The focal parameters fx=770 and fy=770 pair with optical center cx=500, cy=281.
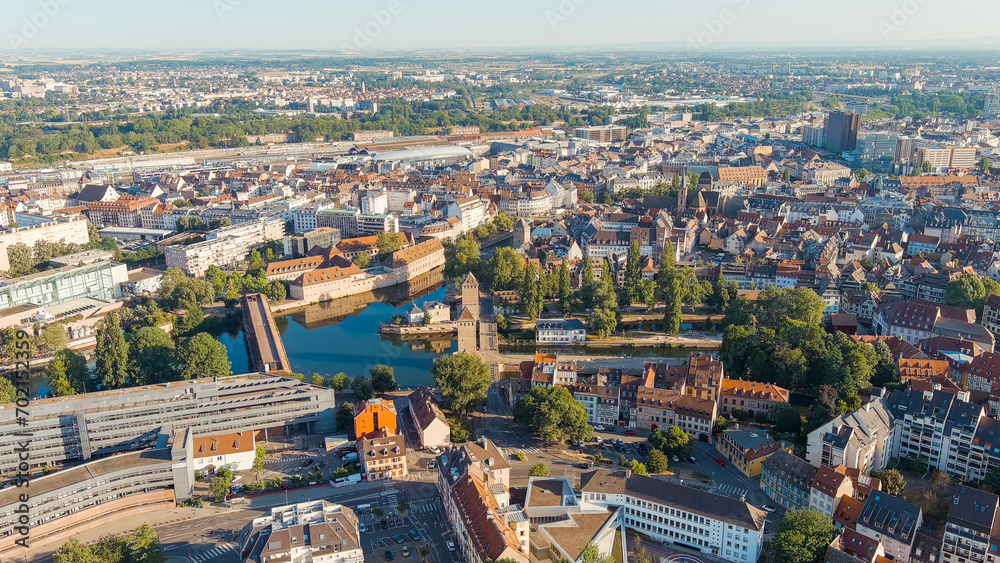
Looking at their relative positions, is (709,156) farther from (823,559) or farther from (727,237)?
→ (823,559)

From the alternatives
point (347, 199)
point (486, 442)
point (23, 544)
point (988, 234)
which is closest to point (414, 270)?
point (347, 199)

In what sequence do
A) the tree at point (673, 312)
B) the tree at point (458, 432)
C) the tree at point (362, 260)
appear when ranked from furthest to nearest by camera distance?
1. the tree at point (362, 260)
2. the tree at point (673, 312)
3. the tree at point (458, 432)

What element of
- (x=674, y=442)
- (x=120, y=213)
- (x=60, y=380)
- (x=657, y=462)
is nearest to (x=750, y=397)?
(x=674, y=442)

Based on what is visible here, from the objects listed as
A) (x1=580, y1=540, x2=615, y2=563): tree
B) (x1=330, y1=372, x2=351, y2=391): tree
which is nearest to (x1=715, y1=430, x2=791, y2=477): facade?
(x1=580, y1=540, x2=615, y2=563): tree

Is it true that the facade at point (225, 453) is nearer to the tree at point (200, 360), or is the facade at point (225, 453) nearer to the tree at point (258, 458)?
the tree at point (258, 458)

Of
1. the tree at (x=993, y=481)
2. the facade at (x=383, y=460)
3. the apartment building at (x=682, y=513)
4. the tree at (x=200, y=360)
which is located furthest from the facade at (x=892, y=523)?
the tree at (x=200, y=360)

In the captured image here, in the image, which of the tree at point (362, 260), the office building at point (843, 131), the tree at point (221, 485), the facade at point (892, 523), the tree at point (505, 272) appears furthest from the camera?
the office building at point (843, 131)

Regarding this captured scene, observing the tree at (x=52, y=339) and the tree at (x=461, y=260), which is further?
the tree at (x=461, y=260)
